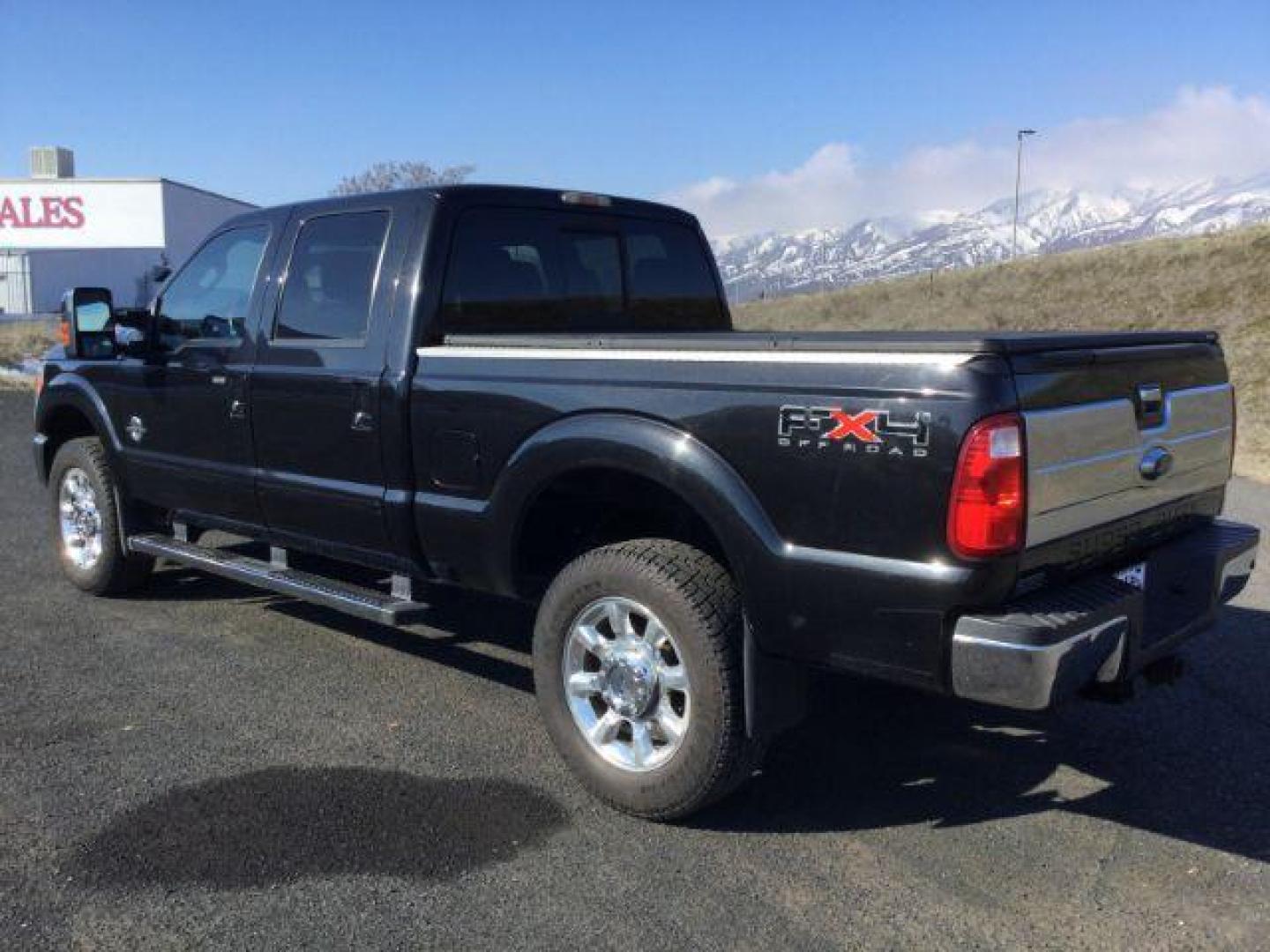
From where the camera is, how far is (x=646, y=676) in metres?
3.63

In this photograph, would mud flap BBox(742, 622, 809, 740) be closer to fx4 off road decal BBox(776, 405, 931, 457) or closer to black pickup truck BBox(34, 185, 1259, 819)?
black pickup truck BBox(34, 185, 1259, 819)

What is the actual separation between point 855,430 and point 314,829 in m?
2.07

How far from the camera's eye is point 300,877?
10.6ft

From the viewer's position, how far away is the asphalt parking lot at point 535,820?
3035 mm

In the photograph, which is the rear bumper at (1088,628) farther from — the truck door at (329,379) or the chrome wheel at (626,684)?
the truck door at (329,379)

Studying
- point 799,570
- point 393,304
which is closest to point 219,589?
point 393,304

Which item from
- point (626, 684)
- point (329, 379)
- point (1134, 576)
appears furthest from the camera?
point (329, 379)

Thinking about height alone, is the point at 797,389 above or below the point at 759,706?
above

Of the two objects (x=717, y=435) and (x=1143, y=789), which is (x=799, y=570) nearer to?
(x=717, y=435)

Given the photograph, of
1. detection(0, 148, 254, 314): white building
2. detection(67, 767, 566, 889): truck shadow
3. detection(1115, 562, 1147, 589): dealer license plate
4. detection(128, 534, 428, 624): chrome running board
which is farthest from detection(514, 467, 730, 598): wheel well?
detection(0, 148, 254, 314): white building

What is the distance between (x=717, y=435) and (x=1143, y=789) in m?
2.02

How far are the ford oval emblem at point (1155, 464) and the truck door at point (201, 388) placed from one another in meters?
3.61

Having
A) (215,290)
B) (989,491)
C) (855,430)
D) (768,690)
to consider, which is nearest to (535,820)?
(768,690)

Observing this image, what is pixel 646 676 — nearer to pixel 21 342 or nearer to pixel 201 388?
pixel 201 388
